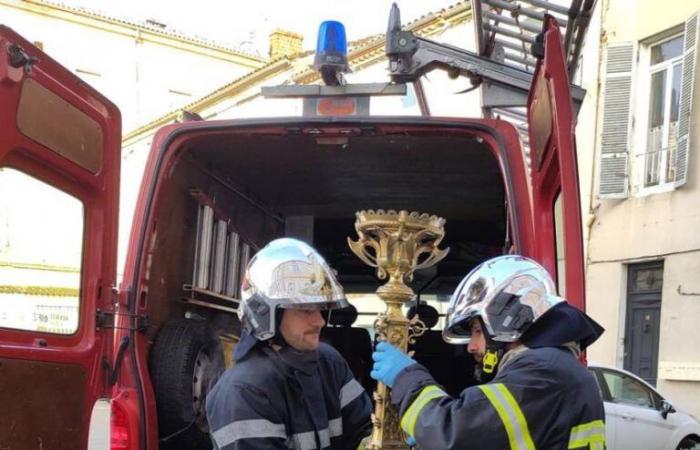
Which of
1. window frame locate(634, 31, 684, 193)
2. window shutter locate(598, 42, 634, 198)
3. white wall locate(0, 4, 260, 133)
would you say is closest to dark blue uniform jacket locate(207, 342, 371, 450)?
window frame locate(634, 31, 684, 193)

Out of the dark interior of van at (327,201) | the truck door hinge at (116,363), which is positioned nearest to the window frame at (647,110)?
the dark interior of van at (327,201)

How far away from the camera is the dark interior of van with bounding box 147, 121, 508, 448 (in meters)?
3.65

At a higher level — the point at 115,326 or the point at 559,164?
the point at 559,164

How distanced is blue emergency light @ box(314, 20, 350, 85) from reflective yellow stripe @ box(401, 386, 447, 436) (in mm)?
1870

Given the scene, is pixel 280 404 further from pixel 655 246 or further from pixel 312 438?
pixel 655 246

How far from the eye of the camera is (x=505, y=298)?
2.11 metres

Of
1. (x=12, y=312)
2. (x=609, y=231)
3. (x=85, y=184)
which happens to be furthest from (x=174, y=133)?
(x=609, y=231)

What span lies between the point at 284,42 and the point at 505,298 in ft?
85.4


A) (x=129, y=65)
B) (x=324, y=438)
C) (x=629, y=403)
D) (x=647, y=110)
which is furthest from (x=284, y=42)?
(x=324, y=438)

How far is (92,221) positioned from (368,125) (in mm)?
1144

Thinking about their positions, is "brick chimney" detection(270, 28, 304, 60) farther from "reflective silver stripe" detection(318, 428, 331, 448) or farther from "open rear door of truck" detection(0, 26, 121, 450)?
"reflective silver stripe" detection(318, 428, 331, 448)

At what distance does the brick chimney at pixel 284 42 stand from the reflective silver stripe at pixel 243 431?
25.6m

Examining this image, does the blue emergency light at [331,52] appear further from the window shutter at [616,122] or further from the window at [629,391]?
the window shutter at [616,122]

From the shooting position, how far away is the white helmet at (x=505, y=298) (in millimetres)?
2092
